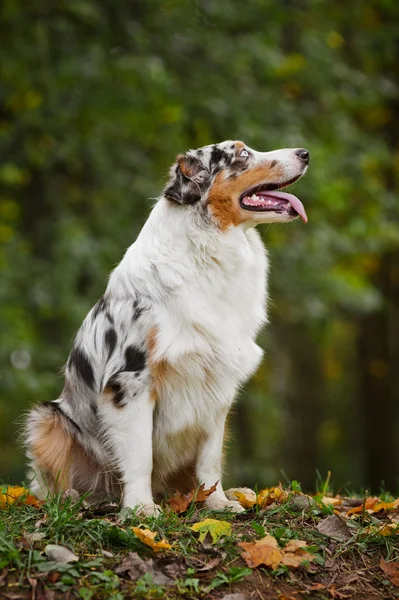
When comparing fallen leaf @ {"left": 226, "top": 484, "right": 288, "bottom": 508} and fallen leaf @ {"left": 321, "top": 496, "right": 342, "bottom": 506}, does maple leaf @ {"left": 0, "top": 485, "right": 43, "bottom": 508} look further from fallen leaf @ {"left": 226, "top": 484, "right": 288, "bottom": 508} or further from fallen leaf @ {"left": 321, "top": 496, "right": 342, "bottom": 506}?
fallen leaf @ {"left": 321, "top": 496, "right": 342, "bottom": 506}

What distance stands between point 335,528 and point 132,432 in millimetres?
1340

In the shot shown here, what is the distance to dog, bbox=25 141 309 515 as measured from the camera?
5.19 metres

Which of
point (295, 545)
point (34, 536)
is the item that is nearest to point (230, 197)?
point (295, 545)

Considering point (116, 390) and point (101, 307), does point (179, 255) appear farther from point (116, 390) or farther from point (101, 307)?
point (116, 390)

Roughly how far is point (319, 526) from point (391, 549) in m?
0.44

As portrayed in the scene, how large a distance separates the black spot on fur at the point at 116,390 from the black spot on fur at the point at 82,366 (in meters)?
0.36

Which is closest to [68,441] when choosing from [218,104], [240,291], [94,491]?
[94,491]

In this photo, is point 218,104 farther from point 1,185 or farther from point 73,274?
point 1,185

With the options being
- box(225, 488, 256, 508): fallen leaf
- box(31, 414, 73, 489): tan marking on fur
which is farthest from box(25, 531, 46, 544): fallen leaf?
box(225, 488, 256, 508): fallen leaf

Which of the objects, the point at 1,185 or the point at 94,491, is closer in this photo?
the point at 94,491

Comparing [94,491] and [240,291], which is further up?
[240,291]

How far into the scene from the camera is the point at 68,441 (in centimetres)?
566

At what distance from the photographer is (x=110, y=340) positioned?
538 centimetres

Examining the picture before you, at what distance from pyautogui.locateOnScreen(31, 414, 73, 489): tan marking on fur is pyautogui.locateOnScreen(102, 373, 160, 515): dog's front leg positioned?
54 centimetres
